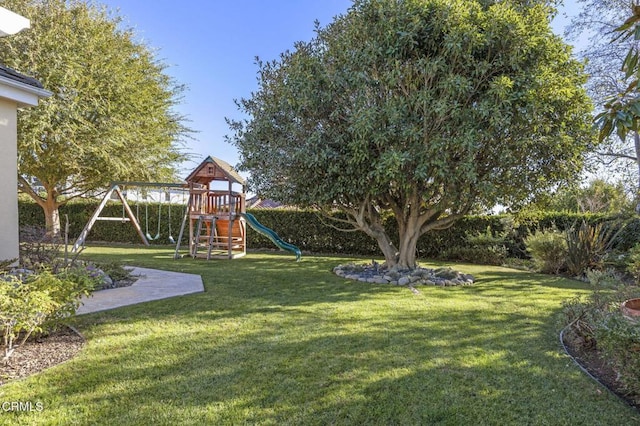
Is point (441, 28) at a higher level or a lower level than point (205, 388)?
higher

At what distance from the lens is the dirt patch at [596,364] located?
2.88m

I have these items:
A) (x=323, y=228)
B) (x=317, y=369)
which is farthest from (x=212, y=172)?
(x=317, y=369)

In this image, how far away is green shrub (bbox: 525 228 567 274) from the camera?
9766 mm

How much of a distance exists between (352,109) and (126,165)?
12.6 m

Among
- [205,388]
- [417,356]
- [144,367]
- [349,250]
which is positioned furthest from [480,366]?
[349,250]

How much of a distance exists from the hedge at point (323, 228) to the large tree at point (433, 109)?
Answer: 3206mm

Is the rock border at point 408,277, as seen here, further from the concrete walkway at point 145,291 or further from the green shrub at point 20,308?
the green shrub at point 20,308

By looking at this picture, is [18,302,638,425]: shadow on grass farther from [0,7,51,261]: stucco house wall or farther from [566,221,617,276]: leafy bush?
[566,221,617,276]: leafy bush

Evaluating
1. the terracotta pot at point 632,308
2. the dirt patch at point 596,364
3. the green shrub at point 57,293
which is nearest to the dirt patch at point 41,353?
the green shrub at point 57,293

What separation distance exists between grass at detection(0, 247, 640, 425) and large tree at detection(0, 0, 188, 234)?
12.2 m

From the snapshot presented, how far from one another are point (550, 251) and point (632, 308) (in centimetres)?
691

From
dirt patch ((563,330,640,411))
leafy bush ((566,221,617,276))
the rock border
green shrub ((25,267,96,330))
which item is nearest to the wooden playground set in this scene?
the rock border

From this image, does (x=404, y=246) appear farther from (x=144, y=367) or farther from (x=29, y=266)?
(x=29, y=266)

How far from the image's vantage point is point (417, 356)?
3600 millimetres
